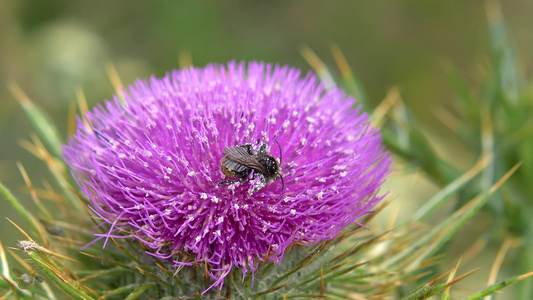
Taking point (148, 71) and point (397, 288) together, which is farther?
point (148, 71)

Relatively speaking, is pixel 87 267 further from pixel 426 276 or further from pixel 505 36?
pixel 505 36

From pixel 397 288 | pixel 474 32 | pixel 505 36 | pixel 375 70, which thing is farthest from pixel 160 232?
pixel 474 32

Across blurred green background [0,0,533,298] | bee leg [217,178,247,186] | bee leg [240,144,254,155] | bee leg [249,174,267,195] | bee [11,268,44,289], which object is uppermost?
blurred green background [0,0,533,298]

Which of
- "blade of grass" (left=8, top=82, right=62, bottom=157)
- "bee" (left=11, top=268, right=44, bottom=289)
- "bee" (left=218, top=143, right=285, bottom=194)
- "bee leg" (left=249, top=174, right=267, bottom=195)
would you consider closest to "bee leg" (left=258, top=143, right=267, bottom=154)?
"bee" (left=218, top=143, right=285, bottom=194)

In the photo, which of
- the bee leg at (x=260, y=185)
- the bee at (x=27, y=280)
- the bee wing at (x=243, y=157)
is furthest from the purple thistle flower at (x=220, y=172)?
the bee at (x=27, y=280)

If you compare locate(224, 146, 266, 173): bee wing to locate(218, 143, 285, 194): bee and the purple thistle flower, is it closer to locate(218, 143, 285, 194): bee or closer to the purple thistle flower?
locate(218, 143, 285, 194): bee

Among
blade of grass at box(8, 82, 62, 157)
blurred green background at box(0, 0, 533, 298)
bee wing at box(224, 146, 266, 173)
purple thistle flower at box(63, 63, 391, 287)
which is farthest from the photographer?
blurred green background at box(0, 0, 533, 298)

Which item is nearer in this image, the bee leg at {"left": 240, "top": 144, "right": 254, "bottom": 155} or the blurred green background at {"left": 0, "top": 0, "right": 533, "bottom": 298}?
the bee leg at {"left": 240, "top": 144, "right": 254, "bottom": 155}
